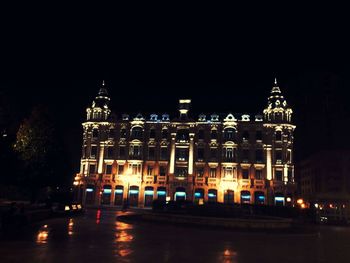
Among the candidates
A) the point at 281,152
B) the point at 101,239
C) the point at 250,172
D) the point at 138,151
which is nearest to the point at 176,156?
the point at 138,151

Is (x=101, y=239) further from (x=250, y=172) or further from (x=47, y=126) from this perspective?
(x=250, y=172)

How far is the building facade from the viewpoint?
67.7 m

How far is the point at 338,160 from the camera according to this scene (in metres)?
69.2

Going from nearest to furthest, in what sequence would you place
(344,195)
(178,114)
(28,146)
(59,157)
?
(28,146) → (59,157) → (344,195) → (178,114)

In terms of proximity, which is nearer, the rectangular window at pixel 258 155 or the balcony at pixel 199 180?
the rectangular window at pixel 258 155

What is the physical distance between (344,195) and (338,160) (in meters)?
7.70

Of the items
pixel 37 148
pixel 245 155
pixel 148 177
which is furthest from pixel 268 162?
pixel 37 148

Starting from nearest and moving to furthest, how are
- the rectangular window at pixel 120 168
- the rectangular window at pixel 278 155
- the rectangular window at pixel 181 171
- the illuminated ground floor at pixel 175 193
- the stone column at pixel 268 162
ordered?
the illuminated ground floor at pixel 175 193 → the stone column at pixel 268 162 → the rectangular window at pixel 278 155 → the rectangular window at pixel 181 171 → the rectangular window at pixel 120 168

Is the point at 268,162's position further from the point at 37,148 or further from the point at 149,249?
the point at 149,249

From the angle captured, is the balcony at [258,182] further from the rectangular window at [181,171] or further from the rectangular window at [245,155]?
the rectangular window at [181,171]

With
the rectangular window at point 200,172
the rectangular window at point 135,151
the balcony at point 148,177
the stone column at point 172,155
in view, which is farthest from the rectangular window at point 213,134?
the rectangular window at point 135,151

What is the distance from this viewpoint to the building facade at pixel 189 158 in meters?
67.7

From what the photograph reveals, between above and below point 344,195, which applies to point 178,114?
above

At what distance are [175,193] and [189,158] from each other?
23.3ft
